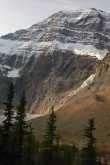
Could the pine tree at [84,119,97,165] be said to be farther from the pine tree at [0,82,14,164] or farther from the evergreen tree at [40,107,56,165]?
the pine tree at [0,82,14,164]

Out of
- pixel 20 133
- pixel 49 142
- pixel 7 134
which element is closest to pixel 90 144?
pixel 49 142

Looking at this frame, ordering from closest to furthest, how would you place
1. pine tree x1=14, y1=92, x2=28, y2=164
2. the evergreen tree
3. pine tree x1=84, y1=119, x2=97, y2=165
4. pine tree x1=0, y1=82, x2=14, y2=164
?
pine tree x1=0, y1=82, x2=14, y2=164 → pine tree x1=14, y1=92, x2=28, y2=164 → pine tree x1=84, y1=119, x2=97, y2=165 → the evergreen tree

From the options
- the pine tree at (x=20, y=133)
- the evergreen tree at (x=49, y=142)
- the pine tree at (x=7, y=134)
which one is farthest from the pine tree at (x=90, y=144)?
the pine tree at (x=7, y=134)

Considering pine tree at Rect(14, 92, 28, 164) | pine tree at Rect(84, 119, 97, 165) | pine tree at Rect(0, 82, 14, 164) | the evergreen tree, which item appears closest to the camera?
pine tree at Rect(0, 82, 14, 164)

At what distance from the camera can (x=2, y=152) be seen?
6881 cm

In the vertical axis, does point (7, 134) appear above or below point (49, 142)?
above

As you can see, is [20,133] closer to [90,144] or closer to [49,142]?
[90,144]

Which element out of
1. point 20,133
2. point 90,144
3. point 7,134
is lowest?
point 90,144

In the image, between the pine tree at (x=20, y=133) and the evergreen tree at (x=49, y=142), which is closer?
the pine tree at (x=20, y=133)

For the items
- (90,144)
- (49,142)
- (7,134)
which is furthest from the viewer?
(49,142)

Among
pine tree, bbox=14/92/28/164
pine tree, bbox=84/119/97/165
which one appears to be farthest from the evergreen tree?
pine tree, bbox=14/92/28/164

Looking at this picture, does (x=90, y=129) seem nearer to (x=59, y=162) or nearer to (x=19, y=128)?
(x=19, y=128)

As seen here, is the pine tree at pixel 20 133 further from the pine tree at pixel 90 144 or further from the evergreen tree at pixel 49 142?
the evergreen tree at pixel 49 142

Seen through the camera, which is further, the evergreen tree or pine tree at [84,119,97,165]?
the evergreen tree
